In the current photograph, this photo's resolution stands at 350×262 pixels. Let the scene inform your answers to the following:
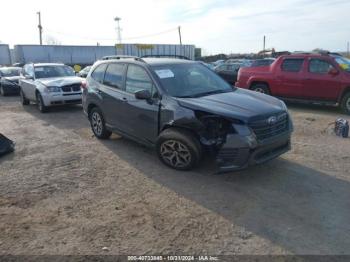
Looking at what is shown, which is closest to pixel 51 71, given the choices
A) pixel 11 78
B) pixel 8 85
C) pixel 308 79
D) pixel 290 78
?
pixel 8 85

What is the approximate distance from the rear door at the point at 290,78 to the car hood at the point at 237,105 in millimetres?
5873

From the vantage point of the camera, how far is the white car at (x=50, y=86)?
1177 centimetres

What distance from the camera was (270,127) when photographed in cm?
522

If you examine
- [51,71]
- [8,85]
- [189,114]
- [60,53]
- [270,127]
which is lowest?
[270,127]

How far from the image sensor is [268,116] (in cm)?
520

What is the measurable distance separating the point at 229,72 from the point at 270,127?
13869 millimetres

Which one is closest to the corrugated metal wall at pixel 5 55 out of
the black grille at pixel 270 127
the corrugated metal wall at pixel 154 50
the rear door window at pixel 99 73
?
the corrugated metal wall at pixel 154 50

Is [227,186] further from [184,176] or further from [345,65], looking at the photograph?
[345,65]

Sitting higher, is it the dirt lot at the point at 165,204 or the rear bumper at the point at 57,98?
the rear bumper at the point at 57,98

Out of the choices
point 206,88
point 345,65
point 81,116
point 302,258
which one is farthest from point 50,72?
point 302,258

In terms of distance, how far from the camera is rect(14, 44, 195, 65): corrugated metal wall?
41.7m

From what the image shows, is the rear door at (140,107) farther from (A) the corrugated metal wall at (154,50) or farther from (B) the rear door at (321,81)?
(A) the corrugated metal wall at (154,50)

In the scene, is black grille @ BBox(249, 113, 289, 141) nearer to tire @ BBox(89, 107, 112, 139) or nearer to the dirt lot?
the dirt lot

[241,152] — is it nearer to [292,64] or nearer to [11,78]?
[292,64]
